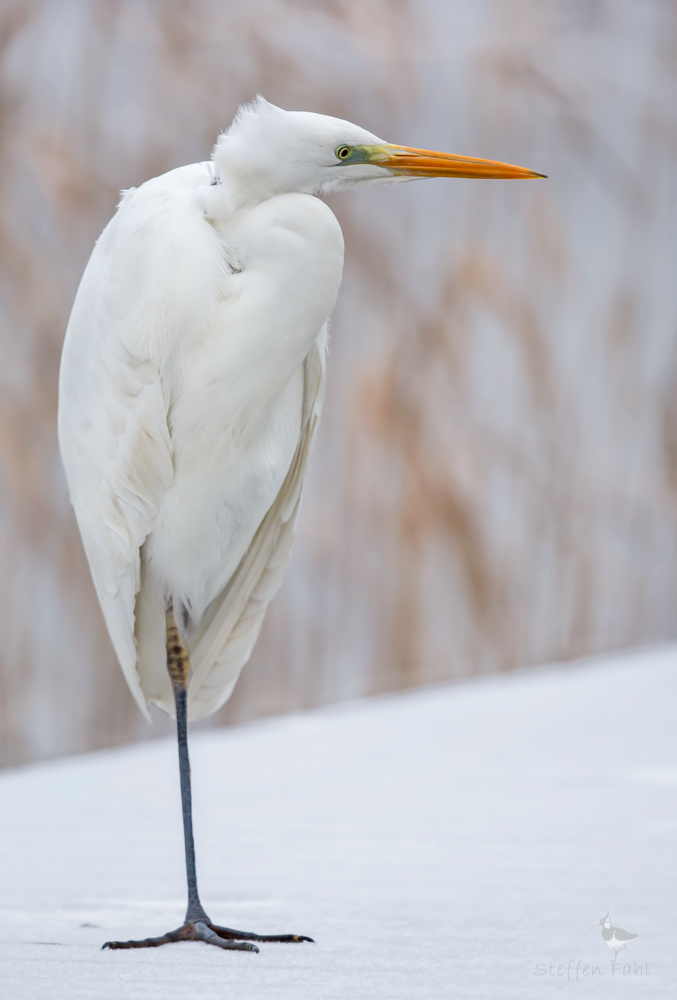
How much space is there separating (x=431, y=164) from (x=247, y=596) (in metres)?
0.62

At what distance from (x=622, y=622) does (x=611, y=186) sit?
1.26 m

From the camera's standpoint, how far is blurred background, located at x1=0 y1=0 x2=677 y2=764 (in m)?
2.50

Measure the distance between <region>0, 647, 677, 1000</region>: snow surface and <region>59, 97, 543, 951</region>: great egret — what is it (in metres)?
0.11

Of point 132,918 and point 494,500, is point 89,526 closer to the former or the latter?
point 132,918

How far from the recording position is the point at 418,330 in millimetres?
2887

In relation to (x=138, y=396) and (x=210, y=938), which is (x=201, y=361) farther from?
(x=210, y=938)

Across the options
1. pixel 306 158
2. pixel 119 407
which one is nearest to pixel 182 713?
pixel 119 407

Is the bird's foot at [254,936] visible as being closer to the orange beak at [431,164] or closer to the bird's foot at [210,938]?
the bird's foot at [210,938]

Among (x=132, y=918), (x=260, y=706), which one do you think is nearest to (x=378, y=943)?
(x=132, y=918)

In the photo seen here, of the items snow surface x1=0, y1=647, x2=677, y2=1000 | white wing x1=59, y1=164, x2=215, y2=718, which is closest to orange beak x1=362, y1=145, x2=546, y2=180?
white wing x1=59, y1=164, x2=215, y2=718

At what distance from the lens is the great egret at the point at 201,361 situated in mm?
1187

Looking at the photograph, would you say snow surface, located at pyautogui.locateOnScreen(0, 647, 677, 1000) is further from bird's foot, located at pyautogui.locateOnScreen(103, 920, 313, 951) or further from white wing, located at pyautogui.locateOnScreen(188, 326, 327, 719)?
white wing, located at pyautogui.locateOnScreen(188, 326, 327, 719)

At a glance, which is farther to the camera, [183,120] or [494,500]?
[494,500]

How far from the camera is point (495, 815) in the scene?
1.80 metres
